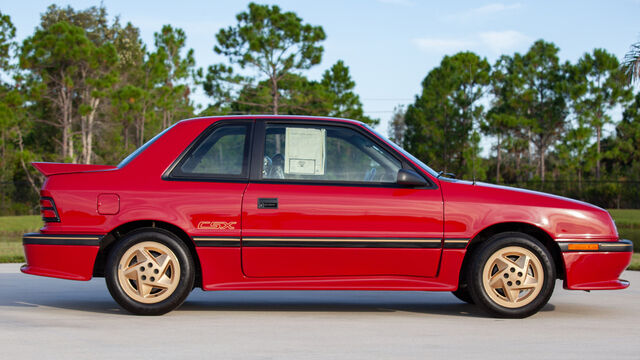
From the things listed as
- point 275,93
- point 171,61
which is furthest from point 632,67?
point 171,61

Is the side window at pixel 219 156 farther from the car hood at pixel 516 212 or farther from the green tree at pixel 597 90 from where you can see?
the green tree at pixel 597 90

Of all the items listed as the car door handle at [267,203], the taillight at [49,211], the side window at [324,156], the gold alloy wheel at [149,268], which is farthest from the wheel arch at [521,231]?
the taillight at [49,211]

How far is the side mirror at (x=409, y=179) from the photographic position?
237 inches

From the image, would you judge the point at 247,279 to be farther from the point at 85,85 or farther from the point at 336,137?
the point at 85,85

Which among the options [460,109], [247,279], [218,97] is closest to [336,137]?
[247,279]

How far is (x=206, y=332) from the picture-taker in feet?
17.7

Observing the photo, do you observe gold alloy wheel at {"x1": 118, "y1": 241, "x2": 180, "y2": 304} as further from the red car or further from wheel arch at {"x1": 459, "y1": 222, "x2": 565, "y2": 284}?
wheel arch at {"x1": 459, "y1": 222, "x2": 565, "y2": 284}

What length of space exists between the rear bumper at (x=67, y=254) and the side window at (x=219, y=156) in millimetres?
900

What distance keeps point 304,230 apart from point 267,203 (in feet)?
1.22

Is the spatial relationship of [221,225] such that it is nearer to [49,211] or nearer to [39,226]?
[49,211]

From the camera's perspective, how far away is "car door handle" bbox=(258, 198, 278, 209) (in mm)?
6027

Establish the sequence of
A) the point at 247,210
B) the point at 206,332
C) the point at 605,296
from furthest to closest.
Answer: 1. the point at 605,296
2. the point at 247,210
3. the point at 206,332

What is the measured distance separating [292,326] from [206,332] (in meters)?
0.67

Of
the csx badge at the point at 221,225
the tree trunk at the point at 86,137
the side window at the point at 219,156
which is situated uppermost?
the tree trunk at the point at 86,137
